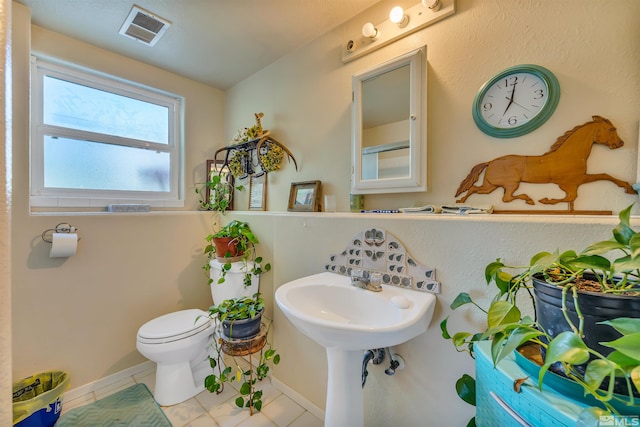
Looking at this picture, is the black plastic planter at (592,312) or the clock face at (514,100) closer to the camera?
the black plastic planter at (592,312)

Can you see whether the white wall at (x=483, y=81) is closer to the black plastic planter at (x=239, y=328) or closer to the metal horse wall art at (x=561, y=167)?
the metal horse wall art at (x=561, y=167)

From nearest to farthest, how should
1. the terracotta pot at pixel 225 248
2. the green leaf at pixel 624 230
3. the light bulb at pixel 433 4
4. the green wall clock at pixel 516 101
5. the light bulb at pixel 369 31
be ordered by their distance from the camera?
the green leaf at pixel 624 230, the green wall clock at pixel 516 101, the light bulb at pixel 433 4, the light bulb at pixel 369 31, the terracotta pot at pixel 225 248

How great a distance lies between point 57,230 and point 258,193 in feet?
4.06

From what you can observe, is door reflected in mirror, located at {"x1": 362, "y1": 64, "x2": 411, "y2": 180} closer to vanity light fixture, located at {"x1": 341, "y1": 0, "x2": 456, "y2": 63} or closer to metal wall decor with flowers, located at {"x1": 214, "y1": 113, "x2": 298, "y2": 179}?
vanity light fixture, located at {"x1": 341, "y1": 0, "x2": 456, "y2": 63}

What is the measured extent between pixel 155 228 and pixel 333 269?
1.45m

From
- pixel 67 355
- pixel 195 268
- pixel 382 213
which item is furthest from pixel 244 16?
pixel 67 355

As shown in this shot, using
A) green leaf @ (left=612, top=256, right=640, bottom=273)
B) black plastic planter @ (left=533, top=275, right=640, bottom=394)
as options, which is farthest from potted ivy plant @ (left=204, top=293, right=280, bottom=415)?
green leaf @ (left=612, top=256, right=640, bottom=273)

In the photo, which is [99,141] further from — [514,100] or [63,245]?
[514,100]

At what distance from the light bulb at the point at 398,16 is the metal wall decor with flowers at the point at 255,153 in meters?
0.94

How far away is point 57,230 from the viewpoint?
5.03ft

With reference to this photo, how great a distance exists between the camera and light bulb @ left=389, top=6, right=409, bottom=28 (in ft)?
3.98

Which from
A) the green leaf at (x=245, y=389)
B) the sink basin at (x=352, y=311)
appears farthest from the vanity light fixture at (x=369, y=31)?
the green leaf at (x=245, y=389)

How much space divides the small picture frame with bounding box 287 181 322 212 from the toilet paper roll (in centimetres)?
130

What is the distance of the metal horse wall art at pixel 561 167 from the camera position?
33.3 inches
